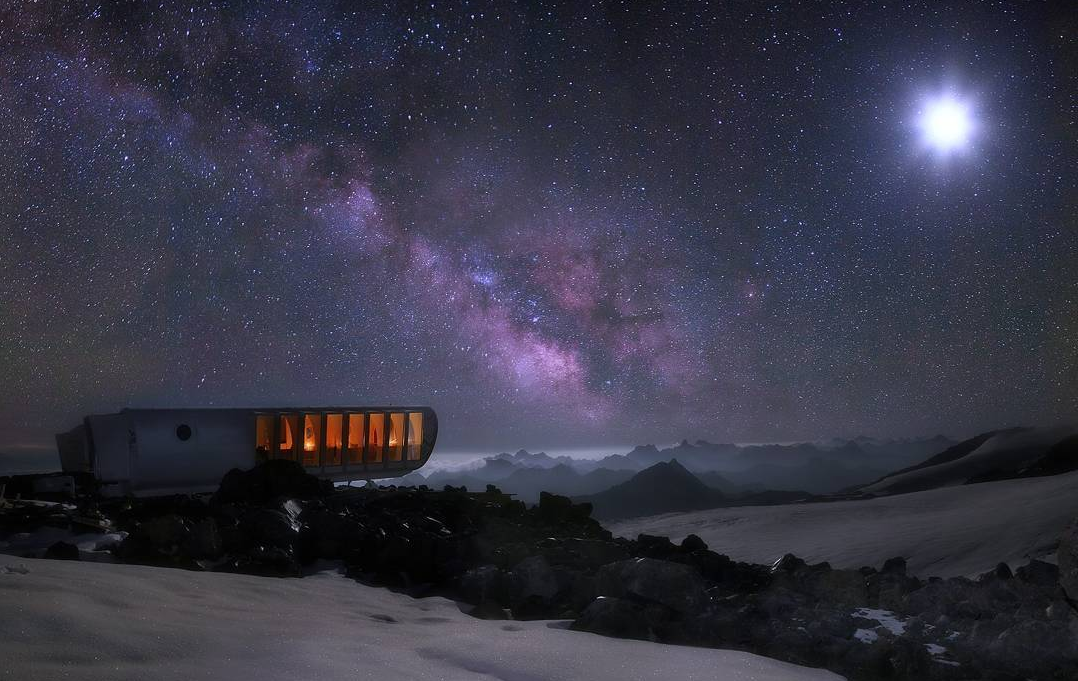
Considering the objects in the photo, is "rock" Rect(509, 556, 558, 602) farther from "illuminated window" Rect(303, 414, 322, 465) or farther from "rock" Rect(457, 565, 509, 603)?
"illuminated window" Rect(303, 414, 322, 465)

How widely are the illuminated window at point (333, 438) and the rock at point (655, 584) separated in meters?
14.7

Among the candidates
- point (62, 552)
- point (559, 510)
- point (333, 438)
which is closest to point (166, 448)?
point (333, 438)

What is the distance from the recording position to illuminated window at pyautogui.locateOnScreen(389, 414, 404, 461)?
2041 centimetres

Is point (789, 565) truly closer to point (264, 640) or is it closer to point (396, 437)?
point (264, 640)

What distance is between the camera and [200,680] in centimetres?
220

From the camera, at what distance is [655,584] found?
196 inches

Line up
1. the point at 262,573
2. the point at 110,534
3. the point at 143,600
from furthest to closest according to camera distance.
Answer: the point at 110,534 < the point at 262,573 < the point at 143,600

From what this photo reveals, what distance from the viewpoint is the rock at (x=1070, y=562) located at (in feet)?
14.3

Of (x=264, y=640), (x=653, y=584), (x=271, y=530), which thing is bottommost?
(x=653, y=584)

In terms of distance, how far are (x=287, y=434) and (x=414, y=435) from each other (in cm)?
435

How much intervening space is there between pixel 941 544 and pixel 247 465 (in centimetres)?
1484

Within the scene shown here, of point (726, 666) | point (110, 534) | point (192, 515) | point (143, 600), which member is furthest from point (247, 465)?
point (726, 666)

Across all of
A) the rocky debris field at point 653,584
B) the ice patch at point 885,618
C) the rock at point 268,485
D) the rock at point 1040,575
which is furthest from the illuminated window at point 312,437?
the rock at point 1040,575

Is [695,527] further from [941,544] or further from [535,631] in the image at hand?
[535,631]
